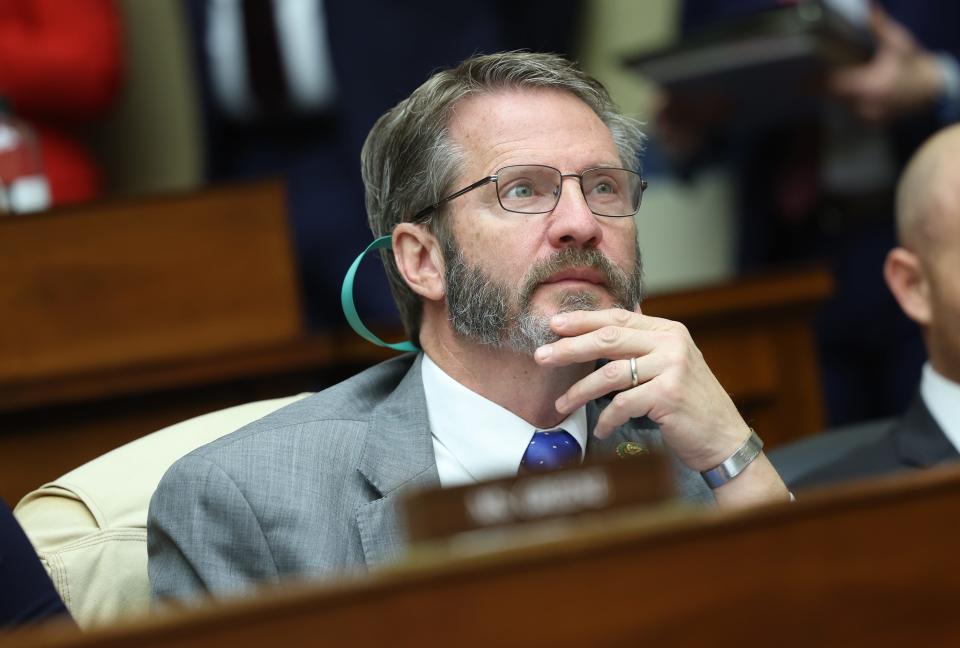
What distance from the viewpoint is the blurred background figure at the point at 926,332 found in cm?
238

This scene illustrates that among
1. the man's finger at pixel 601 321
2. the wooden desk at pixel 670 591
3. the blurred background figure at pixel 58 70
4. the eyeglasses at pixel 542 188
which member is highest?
the blurred background figure at pixel 58 70

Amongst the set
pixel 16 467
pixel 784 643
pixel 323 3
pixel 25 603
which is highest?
pixel 323 3

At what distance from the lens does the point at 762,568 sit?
41.1 inches

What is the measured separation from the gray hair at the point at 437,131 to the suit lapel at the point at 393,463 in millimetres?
244

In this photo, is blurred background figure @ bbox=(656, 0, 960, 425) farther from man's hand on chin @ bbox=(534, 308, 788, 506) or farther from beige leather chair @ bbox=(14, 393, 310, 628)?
beige leather chair @ bbox=(14, 393, 310, 628)

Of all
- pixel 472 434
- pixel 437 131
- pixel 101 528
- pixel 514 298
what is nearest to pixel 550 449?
pixel 472 434

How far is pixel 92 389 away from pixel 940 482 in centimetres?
185

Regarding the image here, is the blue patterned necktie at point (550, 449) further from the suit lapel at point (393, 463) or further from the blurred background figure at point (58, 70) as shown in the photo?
the blurred background figure at point (58, 70)

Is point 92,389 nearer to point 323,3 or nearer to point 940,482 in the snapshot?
point 323,3

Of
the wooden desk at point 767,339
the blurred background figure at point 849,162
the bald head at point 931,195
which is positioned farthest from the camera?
the blurred background figure at point 849,162

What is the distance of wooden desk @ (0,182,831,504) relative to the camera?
Result: 8.54 ft

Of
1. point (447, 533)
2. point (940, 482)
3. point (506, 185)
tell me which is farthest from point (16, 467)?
point (940, 482)

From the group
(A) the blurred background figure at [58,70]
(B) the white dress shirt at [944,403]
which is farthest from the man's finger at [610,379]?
(A) the blurred background figure at [58,70]

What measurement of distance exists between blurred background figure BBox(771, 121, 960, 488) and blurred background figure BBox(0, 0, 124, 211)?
6.63ft
